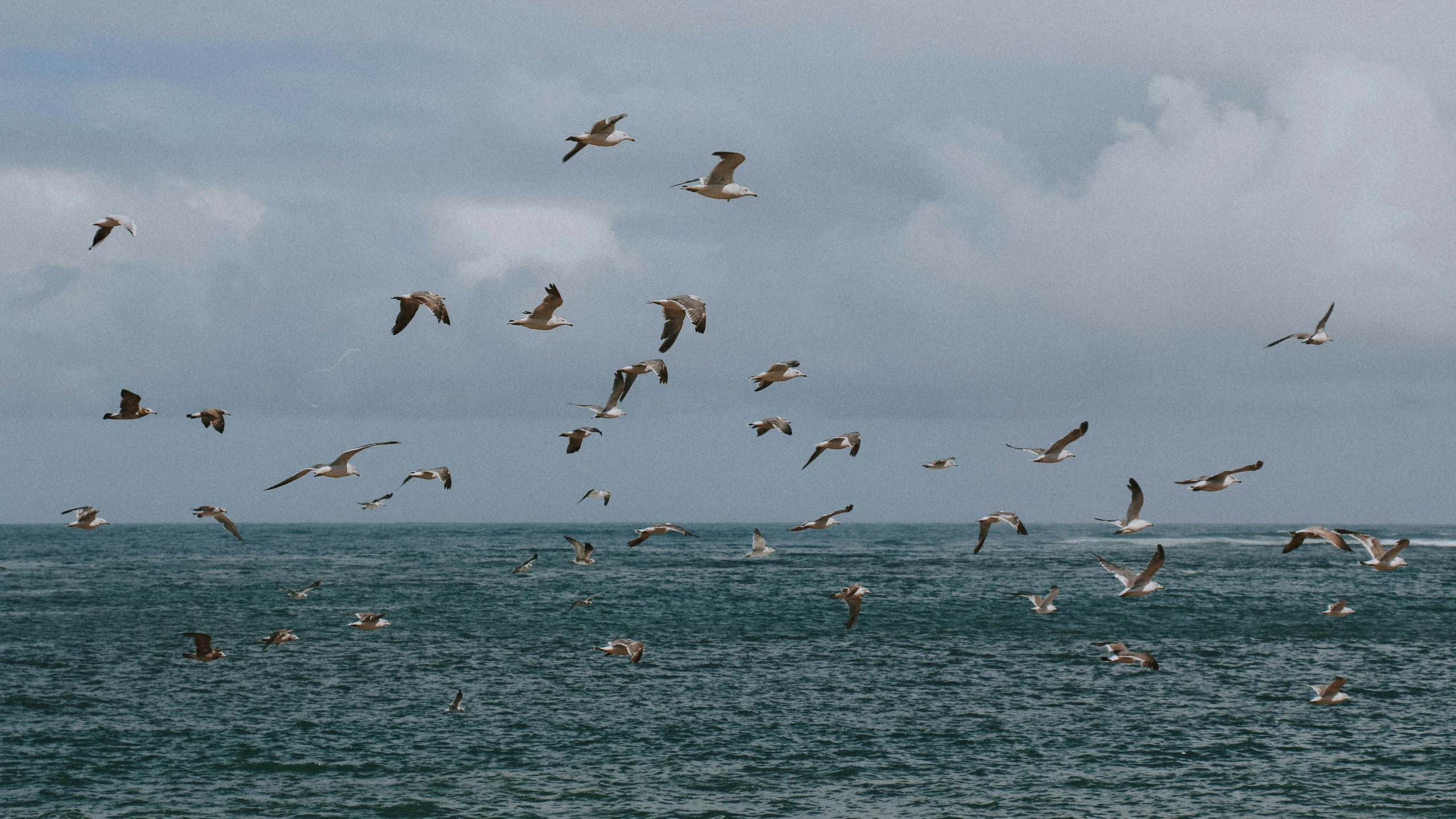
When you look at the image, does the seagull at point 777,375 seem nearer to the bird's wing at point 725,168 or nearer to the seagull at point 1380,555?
the bird's wing at point 725,168

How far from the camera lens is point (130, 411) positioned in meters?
22.9

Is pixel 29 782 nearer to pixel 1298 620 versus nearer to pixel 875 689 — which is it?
pixel 875 689

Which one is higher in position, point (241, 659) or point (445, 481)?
point (445, 481)

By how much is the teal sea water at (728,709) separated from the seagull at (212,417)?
10388 millimetres

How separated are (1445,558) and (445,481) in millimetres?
140904

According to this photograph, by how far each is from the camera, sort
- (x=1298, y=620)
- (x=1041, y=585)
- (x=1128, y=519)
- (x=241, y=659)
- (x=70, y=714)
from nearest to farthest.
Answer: (x=1128, y=519)
(x=70, y=714)
(x=241, y=659)
(x=1298, y=620)
(x=1041, y=585)

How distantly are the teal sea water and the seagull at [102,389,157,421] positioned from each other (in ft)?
34.8

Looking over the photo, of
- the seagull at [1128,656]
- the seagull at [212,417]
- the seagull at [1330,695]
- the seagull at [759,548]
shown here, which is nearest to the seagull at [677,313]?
the seagull at [212,417]

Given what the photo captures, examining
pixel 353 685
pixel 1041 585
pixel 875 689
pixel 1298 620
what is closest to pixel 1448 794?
pixel 875 689

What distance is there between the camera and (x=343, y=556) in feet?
470

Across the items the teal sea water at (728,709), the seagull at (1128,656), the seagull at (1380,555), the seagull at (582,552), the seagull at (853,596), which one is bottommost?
the teal sea water at (728,709)

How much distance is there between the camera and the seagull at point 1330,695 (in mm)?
36406

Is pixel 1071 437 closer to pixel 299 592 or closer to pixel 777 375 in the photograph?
pixel 777 375

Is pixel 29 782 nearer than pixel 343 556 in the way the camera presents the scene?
Yes
